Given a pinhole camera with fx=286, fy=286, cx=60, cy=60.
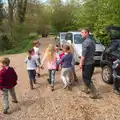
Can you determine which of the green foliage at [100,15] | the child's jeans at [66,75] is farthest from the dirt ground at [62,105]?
the green foliage at [100,15]

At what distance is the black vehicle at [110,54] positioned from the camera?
9898 millimetres

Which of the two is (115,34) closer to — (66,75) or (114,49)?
(114,49)

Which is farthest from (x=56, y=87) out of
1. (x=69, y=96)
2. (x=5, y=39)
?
(x=5, y=39)

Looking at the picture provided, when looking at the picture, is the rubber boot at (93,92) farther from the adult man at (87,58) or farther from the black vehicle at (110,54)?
the black vehicle at (110,54)

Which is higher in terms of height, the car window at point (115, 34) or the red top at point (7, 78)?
the car window at point (115, 34)

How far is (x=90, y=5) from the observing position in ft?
68.4

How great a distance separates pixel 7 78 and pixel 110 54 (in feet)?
13.7

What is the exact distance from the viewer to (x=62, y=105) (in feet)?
25.5

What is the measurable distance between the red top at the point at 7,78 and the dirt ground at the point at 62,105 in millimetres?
678

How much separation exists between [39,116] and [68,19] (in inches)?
1734

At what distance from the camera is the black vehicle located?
9898mm

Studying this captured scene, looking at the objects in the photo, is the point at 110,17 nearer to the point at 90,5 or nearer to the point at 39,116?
the point at 90,5

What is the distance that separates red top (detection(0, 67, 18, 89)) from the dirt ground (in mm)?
678

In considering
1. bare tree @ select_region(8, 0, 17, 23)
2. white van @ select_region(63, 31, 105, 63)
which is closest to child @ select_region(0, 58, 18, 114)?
white van @ select_region(63, 31, 105, 63)
